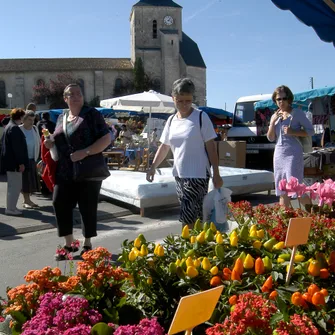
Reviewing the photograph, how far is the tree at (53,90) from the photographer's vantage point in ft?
197

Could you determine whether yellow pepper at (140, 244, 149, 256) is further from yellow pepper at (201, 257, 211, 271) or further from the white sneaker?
the white sneaker

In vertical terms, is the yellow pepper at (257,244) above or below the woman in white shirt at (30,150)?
below

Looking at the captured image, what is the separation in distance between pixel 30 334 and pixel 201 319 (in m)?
0.66

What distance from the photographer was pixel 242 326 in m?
1.49

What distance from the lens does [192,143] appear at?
12.9 feet

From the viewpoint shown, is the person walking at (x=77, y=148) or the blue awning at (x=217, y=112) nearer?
the person walking at (x=77, y=148)

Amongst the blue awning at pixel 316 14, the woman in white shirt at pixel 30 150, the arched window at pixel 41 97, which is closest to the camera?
the blue awning at pixel 316 14

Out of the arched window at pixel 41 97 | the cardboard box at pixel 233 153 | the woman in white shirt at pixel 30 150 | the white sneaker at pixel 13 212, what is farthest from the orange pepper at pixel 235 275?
the arched window at pixel 41 97

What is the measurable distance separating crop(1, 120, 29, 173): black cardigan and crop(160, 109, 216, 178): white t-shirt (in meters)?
3.83

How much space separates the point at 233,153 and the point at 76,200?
8469 millimetres

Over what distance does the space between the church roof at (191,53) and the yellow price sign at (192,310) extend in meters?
64.8

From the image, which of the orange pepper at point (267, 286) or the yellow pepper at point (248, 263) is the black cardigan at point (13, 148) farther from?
the orange pepper at point (267, 286)

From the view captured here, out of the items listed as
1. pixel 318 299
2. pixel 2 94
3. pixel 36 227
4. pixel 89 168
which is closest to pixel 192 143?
pixel 89 168

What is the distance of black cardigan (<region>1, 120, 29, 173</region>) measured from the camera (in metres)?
7.03
